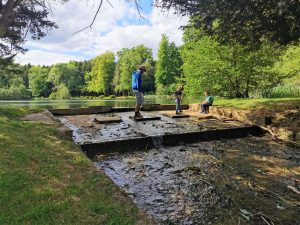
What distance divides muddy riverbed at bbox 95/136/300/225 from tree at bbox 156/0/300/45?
3.98 m

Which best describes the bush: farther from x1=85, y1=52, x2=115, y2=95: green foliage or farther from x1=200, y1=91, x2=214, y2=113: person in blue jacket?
x1=200, y1=91, x2=214, y2=113: person in blue jacket

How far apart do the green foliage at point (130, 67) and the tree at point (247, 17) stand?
55.9m

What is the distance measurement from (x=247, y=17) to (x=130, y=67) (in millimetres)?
62688

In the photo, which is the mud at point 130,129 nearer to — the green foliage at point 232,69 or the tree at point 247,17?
the tree at point 247,17

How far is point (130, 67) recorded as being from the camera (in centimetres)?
7038

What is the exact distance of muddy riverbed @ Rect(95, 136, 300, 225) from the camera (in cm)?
397

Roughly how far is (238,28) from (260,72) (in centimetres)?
873

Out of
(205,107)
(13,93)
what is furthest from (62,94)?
(205,107)

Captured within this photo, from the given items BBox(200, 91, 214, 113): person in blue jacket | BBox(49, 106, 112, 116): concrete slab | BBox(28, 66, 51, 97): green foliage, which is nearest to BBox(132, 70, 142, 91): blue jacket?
BBox(200, 91, 214, 113): person in blue jacket

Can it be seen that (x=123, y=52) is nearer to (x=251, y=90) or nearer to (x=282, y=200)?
(x=251, y=90)

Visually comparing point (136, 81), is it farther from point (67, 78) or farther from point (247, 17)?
point (67, 78)

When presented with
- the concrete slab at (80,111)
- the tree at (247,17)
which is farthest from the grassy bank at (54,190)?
the concrete slab at (80,111)

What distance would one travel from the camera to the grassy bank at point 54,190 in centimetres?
324

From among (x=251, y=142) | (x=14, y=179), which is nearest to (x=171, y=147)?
(x=251, y=142)
